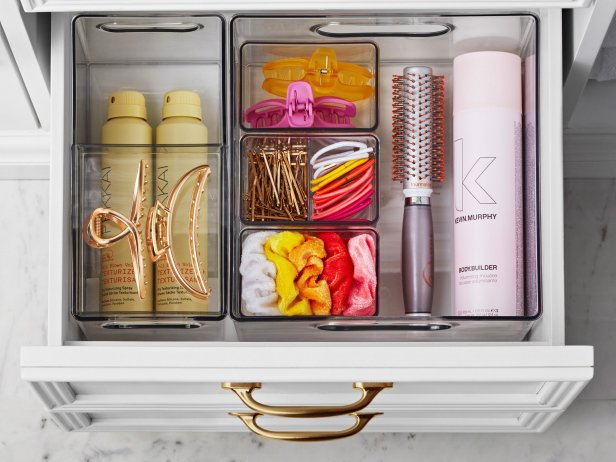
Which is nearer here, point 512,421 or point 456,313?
point 456,313

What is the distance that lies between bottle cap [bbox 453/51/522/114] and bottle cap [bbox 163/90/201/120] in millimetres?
250

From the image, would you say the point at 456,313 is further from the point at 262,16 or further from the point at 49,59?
the point at 49,59

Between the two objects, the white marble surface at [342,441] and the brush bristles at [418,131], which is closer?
the brush bristles at [418,131]

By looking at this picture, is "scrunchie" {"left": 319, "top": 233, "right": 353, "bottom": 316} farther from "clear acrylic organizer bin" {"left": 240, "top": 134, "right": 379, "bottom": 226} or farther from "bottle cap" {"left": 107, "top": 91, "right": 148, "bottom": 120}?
"bottle cap" {"left": 107, "top": 91, "right": 148, "bottom": 120}

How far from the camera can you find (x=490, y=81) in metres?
0.83

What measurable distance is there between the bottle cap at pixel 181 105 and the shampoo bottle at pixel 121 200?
3 cm

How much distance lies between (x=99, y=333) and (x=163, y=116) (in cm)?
21

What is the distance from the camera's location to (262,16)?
2.75 ft

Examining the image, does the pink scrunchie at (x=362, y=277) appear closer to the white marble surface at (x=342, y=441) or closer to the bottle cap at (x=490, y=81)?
the bottle cap at (x=490, y=81)

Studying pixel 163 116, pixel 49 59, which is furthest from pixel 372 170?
pixel 49 59

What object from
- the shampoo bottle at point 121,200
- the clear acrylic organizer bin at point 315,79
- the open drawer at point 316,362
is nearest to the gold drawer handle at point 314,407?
the open drawer at point 316,362

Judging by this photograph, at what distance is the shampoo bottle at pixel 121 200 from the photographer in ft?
2.64

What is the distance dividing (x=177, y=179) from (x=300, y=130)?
122 millimetres

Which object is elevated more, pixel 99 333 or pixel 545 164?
pixel 545 164
